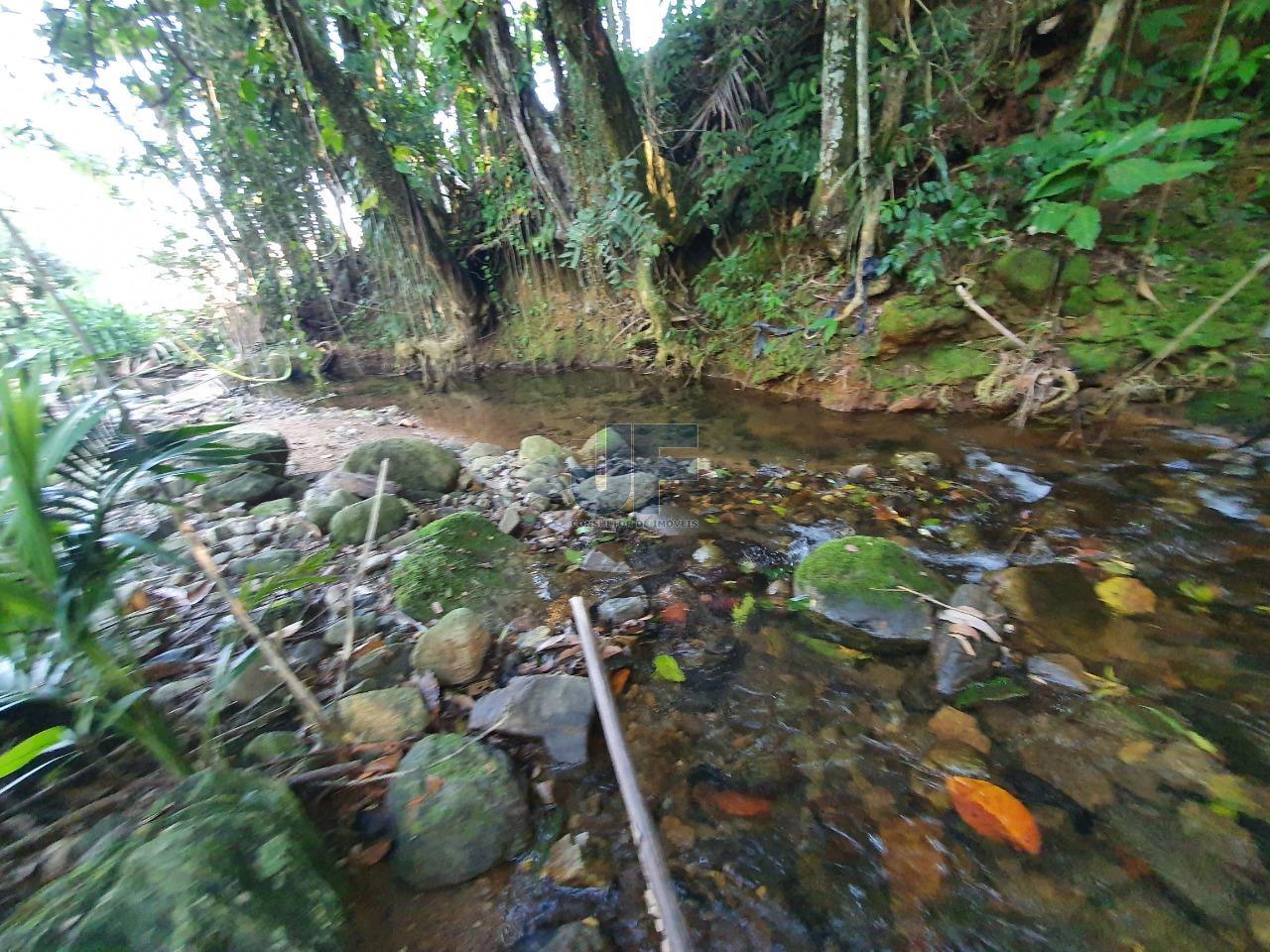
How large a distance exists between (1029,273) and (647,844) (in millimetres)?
5280

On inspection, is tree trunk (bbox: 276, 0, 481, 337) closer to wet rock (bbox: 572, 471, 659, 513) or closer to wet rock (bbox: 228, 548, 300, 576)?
wet rock (bbox: 572, 471, 659, 513)

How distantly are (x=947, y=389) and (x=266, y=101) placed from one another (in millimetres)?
8710

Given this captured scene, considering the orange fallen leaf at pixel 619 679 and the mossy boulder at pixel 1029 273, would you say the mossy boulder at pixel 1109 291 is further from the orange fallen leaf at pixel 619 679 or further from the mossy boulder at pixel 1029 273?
the orange fallen leaf at pixel 619 679

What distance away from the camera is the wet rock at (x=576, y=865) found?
1.41 metres

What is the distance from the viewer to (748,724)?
1909 millimetres

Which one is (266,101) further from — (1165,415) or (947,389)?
(1165,415)

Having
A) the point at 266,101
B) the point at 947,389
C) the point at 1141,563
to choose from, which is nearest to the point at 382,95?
the point at 266,101

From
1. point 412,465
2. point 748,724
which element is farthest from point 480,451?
point 748,724

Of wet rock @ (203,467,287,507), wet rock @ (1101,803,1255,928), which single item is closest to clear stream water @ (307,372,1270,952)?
wet rock @ (1101,803,1255,928)

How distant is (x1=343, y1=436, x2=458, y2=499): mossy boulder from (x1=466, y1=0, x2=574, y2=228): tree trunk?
173 inches

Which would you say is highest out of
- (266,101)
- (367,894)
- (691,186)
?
(266,101)

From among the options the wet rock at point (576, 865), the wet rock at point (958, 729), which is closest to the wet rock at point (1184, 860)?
the wet rock at point (958, 729)

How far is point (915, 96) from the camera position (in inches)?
203

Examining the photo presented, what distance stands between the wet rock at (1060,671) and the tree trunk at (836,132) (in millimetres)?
4644
